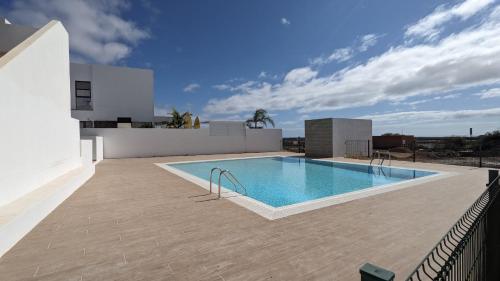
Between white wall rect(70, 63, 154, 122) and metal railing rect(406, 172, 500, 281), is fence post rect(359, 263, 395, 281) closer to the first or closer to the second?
Result: metal railing rect(406, 172, 500, 281)

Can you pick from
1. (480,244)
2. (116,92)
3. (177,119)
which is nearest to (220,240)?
(480,244)

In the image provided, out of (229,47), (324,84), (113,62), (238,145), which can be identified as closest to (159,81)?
(113,62)

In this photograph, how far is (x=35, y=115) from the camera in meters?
5.87

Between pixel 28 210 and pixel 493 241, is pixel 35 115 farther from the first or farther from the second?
pixel 493 241

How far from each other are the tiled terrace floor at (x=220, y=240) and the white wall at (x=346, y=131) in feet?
36.0

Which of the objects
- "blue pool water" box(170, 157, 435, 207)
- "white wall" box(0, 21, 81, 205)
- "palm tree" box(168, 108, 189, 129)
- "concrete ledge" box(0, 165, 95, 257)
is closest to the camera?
"concrete ledge" box(0, 165, 95, 257)

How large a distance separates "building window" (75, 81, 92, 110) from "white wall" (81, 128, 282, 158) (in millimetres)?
6257

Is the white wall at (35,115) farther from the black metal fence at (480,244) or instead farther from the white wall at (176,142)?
the white wall at (176,142)

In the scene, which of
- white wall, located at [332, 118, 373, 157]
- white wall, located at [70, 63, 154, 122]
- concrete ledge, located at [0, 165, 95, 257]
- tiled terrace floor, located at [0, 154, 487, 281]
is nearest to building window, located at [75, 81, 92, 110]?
white wall, located at [70, 63, 154, 122]

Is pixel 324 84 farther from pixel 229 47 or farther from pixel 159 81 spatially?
pixel 159 81

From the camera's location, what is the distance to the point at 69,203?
5.60m

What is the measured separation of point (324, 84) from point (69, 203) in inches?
761

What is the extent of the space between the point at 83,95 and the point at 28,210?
21070mm

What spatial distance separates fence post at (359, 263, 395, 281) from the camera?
112 centimetres
